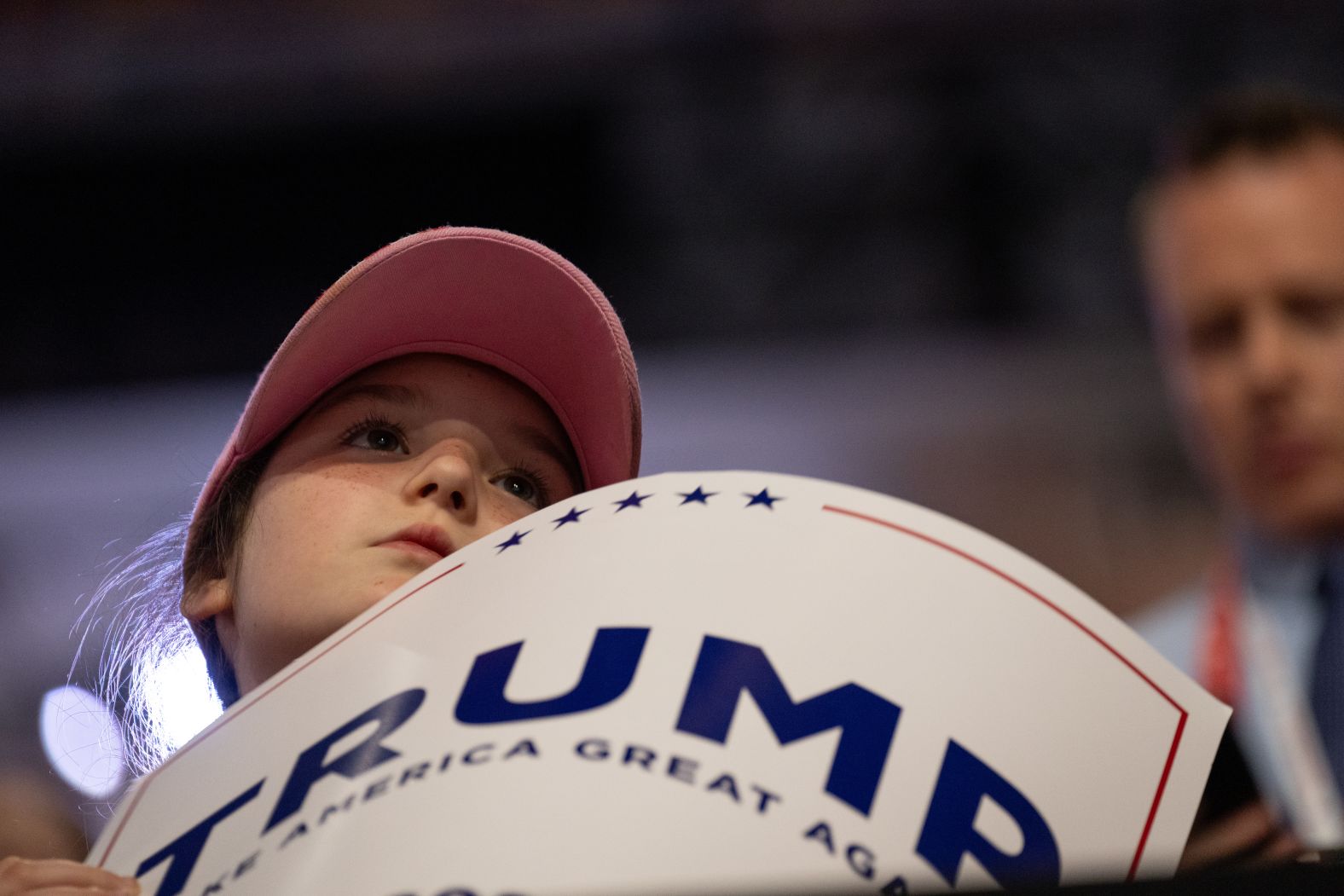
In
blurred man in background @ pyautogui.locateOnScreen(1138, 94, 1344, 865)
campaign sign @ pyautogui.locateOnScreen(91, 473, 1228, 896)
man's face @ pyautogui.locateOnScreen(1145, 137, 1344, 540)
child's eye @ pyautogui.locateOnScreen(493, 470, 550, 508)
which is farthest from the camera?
man's face @ pyautogui.locateOnScreen(1145, 137, 1344, 540)

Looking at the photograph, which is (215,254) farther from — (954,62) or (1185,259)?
(1185,259)

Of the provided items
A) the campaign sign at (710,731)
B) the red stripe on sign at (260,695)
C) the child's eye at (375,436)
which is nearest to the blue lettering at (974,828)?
the campaign sign at (710,731)

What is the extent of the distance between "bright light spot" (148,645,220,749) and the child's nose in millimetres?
248

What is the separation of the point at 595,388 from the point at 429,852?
20.3 inches

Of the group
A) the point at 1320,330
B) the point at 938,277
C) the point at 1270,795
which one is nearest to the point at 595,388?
the point at 1270,795

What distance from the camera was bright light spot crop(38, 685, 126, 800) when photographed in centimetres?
95

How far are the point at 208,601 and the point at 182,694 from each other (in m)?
0.10

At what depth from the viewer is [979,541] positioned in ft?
1.80

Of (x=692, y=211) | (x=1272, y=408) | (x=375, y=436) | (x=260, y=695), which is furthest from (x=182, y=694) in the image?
(x=692, y=211)

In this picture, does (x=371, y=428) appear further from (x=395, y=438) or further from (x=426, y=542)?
(x=426, y=542)

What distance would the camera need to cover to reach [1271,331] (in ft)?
6.93

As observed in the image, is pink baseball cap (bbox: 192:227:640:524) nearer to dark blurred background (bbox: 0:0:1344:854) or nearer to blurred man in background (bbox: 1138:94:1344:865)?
blurred man in background (bbox: 1138:94:1344:865)

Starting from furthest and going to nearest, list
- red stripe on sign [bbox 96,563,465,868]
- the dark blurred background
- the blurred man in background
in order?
the dark blurred background, the blurred man in background, red stripe on sign [bbox 96,563,465,868]

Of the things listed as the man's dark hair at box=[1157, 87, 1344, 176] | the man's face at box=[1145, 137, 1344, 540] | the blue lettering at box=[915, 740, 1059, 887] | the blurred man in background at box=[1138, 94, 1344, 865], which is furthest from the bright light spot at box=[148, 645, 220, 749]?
the man's dark hair at box=[1157, 87, 1344, 176]
